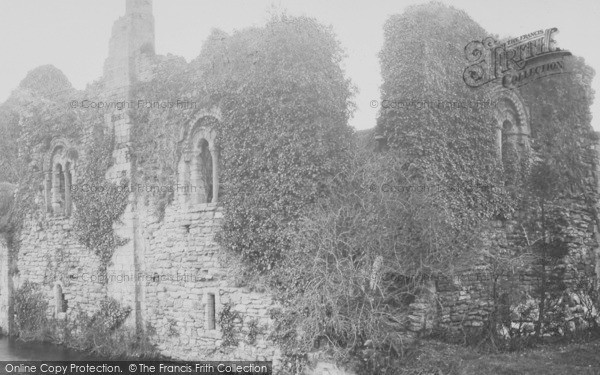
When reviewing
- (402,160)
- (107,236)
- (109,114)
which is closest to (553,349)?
(402,160)

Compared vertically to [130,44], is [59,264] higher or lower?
lower

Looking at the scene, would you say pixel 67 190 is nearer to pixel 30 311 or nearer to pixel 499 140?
pixel 30 311

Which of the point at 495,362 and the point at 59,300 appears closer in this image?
the point at 495,362

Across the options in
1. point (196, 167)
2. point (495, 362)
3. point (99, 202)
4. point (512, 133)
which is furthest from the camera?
point (99, 202)

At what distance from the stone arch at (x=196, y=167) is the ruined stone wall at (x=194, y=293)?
334mm

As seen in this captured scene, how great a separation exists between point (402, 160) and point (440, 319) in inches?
118

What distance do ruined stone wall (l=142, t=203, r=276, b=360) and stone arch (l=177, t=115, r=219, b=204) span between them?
334 millimetres

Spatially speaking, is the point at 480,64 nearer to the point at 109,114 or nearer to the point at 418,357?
the point at 418,357

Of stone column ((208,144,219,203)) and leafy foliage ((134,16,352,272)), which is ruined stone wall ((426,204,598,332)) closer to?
leafy foliage ((134,16,352,272))

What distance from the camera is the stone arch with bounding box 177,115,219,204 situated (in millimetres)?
12938

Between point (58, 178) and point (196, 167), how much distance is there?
5.82m

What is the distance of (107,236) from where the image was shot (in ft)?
47.5

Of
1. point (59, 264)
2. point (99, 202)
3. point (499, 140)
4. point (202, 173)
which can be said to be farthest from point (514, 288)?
point (59, 264)

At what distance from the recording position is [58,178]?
16.8 metres
